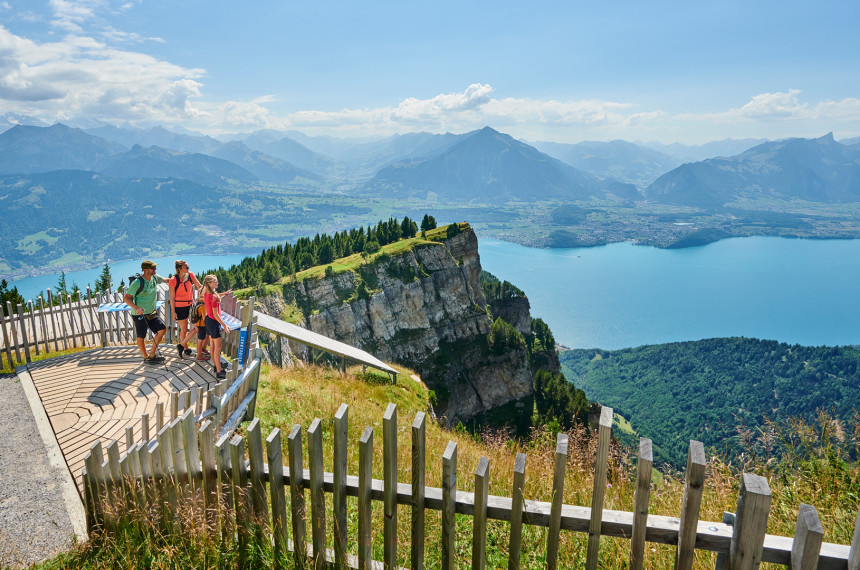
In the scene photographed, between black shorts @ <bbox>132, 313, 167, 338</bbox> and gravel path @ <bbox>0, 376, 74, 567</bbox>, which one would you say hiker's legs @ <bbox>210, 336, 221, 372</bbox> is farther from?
gravel path @ <bbox>0, 376, 74, 567</bbox>

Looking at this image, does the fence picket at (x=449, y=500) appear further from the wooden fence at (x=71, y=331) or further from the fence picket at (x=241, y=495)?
the wooden fence at (x=71, y=331)

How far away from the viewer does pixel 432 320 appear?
237 feet

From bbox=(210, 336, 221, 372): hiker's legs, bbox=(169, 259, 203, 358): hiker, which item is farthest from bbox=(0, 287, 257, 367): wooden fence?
bbox=(169, 259, 203, 358): hiker

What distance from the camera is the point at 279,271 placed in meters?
64.2

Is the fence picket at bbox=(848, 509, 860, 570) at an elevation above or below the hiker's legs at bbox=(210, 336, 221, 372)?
above

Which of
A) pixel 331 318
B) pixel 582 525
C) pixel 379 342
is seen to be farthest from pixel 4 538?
pixel 379 342

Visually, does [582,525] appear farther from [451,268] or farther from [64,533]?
[451,268]

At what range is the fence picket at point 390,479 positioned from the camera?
11.4 feet

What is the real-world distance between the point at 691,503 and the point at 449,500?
1557mm

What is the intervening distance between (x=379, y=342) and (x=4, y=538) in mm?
59282

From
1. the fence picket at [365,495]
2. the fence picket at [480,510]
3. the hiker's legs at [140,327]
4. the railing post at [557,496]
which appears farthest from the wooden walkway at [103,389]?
the railing post at [557,496]

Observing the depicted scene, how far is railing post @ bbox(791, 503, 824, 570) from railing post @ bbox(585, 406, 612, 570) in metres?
0.97

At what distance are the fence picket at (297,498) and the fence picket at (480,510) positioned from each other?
57.4 inches

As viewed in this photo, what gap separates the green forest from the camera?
396ft
